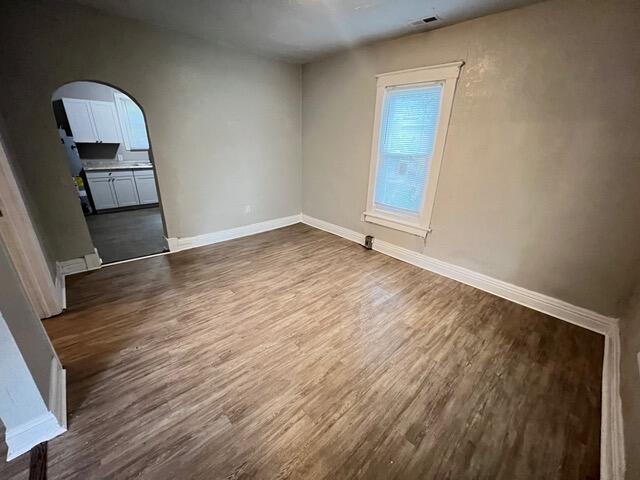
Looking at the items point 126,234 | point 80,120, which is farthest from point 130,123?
point 126,234

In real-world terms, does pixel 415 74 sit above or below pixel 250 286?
above

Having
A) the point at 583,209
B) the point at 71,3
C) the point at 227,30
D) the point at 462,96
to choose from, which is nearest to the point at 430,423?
the point at 583,209

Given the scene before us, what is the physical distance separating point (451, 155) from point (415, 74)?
3.15ft

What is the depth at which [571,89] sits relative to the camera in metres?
1.99

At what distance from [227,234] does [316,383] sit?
2.82 metres

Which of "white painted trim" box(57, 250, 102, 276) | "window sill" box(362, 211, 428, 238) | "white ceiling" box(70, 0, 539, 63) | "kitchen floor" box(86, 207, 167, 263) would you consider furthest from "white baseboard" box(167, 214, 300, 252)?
"white ceiling" box(70, 0, 539, 63)

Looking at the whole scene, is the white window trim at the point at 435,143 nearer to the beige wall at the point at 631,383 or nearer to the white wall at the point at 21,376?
the beige wall at the point at 631,383

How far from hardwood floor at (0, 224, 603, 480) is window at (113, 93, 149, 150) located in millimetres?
3850

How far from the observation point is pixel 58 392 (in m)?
1.44

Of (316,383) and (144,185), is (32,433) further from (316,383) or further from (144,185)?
(144,185)

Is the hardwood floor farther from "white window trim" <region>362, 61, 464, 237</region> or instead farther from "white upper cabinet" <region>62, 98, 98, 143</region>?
"white upper cabinet" <region>62, 98, 98, 143</region>

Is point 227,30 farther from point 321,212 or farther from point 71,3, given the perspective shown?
point 321,212

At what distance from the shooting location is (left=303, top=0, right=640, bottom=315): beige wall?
186 cm

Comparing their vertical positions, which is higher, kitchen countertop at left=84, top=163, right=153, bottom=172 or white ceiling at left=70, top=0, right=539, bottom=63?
white ceiling at left=70, top=0, right=539, bottom=63
